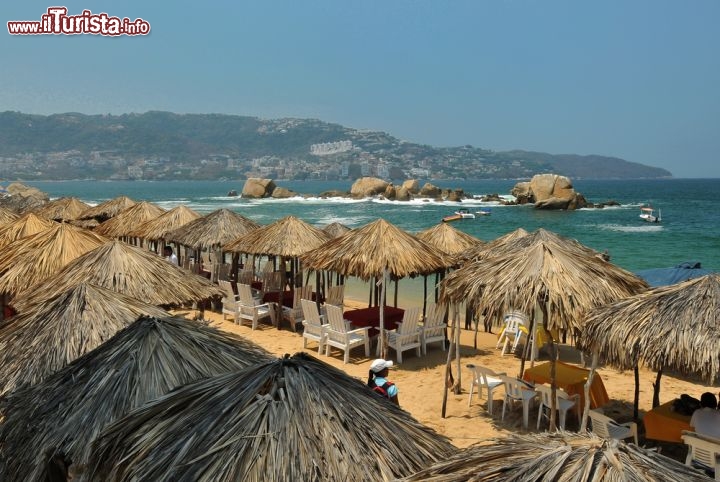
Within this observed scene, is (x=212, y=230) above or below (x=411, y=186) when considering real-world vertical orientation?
below

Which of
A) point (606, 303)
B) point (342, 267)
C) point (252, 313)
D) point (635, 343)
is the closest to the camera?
point (635, 343)

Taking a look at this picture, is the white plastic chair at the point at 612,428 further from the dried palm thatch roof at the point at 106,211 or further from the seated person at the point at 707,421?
the dried palm thatch roof at the point at 106,211

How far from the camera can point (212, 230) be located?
14.4 metres

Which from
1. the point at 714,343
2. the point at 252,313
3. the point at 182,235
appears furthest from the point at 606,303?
the point at 182,235

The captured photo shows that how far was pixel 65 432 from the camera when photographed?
3566 millimetres

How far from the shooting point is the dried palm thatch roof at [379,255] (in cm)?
974

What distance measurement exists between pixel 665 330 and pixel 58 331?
555 cm

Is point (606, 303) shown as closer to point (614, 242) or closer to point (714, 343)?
point (714, 343)

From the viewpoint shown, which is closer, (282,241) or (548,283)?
(548,283)

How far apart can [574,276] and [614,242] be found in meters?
32.4

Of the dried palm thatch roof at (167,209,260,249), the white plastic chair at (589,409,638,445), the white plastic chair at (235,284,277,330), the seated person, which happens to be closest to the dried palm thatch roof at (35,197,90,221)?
the dried palm thatch roof at (167,209,260,249)

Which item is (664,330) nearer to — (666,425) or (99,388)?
(666,425)

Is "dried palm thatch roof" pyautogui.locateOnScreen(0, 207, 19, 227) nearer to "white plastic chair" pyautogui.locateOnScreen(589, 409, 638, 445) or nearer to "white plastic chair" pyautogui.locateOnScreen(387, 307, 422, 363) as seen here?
"white plastic chair" pyautogui.locateOnScreen(387, 307, 422, 363)

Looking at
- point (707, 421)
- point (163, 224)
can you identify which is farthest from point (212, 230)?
point (707, 421)
